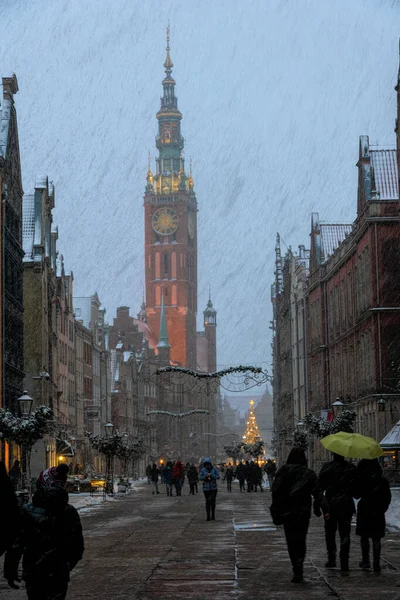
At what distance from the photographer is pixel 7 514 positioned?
9.18 metres

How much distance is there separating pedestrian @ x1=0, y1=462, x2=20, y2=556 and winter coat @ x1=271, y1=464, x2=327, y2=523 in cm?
746

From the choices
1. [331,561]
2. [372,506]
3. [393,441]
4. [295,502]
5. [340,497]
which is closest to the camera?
[295,502]

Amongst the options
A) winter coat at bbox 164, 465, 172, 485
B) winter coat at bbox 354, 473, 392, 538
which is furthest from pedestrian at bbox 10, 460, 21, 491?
winter coat at bbox 354, 473, 392, 538

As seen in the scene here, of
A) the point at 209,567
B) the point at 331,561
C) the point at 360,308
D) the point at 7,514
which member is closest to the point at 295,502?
the point at 331,561

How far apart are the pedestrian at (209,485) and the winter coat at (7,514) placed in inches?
935

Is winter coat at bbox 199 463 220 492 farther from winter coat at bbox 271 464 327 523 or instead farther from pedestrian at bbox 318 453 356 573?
winter coat at bbox 271 464 327 523

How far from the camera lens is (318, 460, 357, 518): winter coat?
690 inches

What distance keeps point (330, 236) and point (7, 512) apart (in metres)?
71.5

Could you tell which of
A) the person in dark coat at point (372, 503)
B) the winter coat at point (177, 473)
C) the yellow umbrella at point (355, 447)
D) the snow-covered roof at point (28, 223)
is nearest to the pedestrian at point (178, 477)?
the winter coat at point (177, 473)

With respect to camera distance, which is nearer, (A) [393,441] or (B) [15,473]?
(A) [393,441]

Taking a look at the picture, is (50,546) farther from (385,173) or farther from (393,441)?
(385,173)

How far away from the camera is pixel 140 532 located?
2867 centimetres

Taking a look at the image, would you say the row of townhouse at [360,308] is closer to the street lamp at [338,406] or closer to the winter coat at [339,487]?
the street lamp at [338,406]

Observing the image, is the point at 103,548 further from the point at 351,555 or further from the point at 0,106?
the point at 0,106
